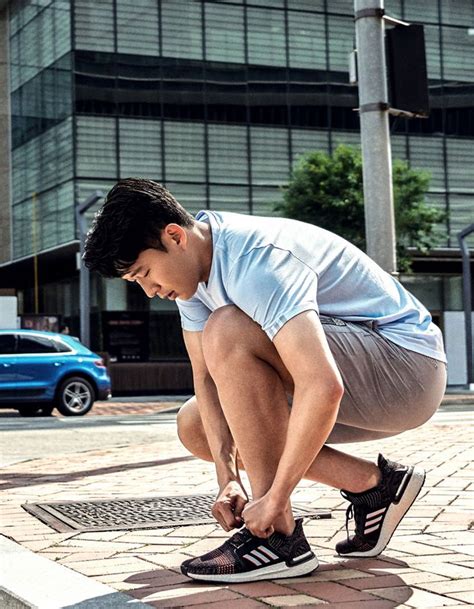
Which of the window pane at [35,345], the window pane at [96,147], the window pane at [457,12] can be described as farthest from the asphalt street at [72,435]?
the window pane at [457,12]

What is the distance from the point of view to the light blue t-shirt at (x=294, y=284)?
3193 millimetres

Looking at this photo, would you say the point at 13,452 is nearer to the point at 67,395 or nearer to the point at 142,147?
the point at 67,395

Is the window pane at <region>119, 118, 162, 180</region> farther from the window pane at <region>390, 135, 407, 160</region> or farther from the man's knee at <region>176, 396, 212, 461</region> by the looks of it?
the man's knee at <region>176, 396, 212, 461</region>

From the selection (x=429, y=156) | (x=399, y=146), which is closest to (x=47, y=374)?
(x=399, y=146)

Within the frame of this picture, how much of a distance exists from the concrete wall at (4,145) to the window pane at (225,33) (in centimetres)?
721

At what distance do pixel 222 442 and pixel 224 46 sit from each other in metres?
29.9

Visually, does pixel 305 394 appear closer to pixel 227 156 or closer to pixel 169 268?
pixel 169 268

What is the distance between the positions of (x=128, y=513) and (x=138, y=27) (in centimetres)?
2782

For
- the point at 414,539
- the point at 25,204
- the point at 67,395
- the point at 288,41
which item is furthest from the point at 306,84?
the point at 414,539

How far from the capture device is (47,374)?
59.1 feet

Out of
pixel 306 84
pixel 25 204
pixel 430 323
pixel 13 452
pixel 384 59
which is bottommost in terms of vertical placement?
pixel 13 452

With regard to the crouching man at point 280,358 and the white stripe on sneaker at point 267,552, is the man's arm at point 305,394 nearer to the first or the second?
the crouching man at point 280,358

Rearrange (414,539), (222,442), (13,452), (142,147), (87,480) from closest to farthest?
1. (222,442)
2. (414,539)
3. (87,480)
4. (13,452)
5. (142,147)

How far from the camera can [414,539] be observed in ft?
13.3
